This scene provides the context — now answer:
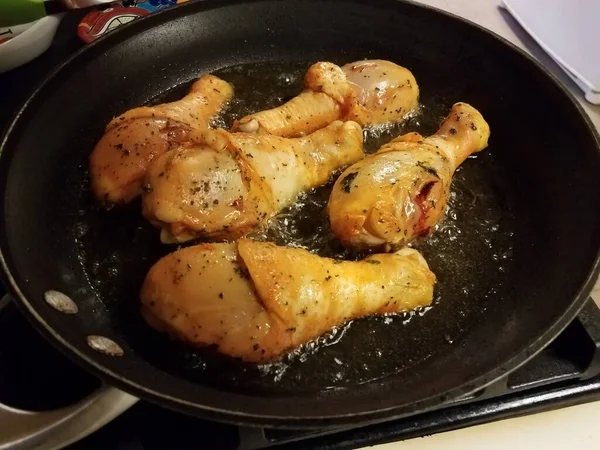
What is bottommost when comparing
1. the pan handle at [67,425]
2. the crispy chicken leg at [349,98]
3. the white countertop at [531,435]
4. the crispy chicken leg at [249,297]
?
the white countertop at [531,435]

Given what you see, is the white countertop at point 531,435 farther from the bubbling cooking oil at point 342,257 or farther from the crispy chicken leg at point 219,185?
the crispy chicken leg at point 219,185

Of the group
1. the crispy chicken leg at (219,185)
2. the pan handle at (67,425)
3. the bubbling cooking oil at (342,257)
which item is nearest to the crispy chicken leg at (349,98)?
the bubbling cooking oil at (342,257)

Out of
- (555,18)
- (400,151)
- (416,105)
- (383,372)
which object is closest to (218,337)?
(383,372)

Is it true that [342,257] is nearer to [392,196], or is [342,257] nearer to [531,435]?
[392,196]

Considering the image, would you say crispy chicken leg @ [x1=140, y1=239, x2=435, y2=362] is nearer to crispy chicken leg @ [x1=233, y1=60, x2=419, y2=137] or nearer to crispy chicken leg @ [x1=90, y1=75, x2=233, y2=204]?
crispy chicken leg @ [x1=90, y1=75, x2=233, y2=204]

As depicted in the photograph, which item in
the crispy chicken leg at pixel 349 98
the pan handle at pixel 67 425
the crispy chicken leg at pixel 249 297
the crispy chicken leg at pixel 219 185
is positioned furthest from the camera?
the crispy chicken leg at pixel 349 98

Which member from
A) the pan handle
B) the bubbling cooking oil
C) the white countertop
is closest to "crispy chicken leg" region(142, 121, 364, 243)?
the bubbling cooking oil

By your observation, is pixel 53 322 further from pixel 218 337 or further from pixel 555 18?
pixel 555 18
